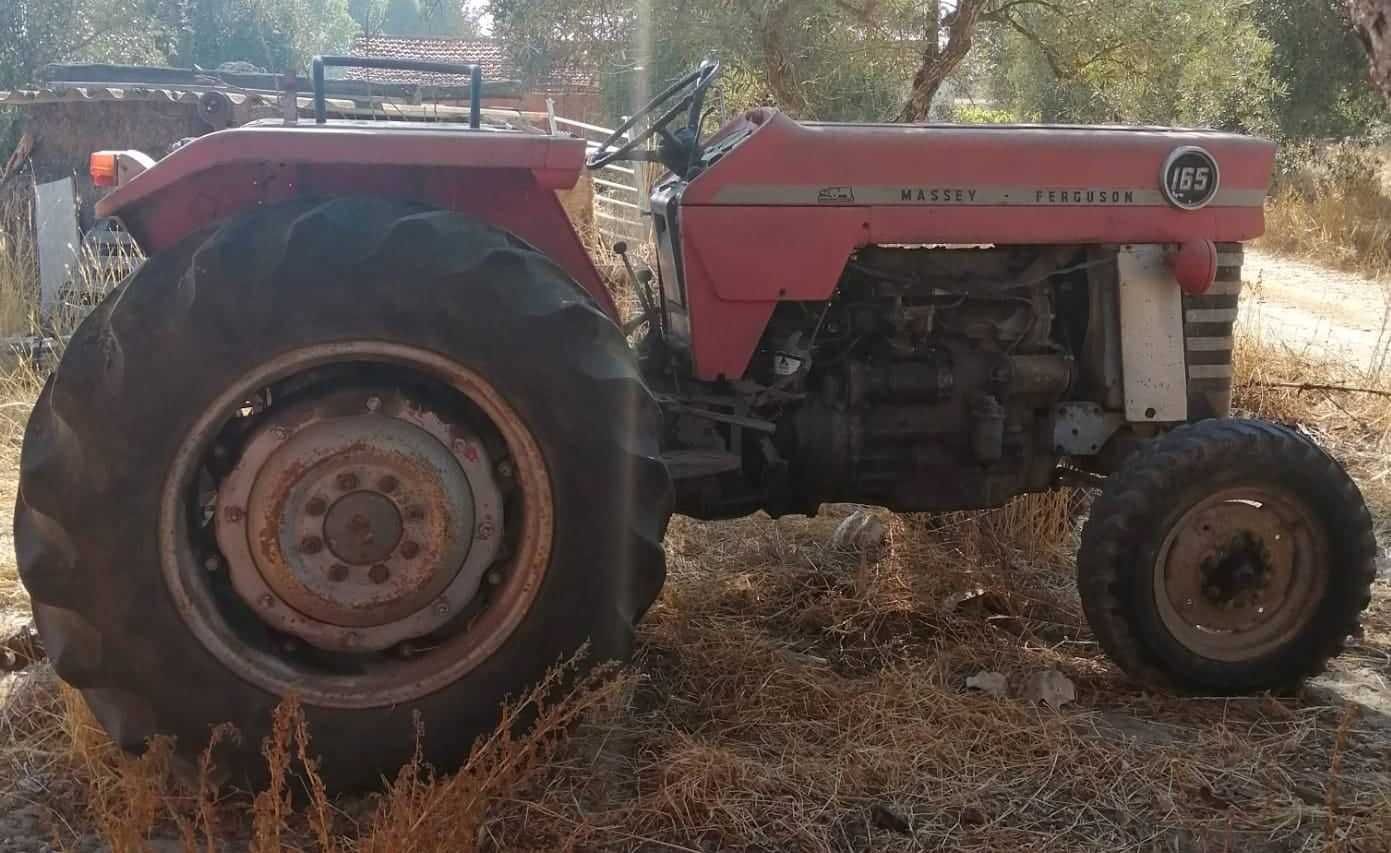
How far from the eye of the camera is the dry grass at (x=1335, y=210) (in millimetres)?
12273

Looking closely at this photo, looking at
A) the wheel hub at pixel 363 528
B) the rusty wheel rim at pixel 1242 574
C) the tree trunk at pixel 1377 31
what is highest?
the tree trunk at pixel 1377 31

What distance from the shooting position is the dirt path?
26.3 ft

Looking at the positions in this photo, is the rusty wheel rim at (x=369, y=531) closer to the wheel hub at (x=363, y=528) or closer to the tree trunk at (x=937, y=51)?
the wheel hub at (x=363, y=528)

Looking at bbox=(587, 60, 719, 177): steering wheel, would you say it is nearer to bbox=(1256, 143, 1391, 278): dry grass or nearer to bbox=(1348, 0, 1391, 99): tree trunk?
bbox=(1348, 0, 1391, 99): tree trunk

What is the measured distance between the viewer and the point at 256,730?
2.48 metres

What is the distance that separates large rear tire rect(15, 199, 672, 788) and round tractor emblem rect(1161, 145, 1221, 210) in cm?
180

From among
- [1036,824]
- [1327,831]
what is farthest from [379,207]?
[1327,831]

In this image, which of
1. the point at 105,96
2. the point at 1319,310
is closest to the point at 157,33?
the point at 105,96

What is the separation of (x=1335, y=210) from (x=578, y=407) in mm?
12997

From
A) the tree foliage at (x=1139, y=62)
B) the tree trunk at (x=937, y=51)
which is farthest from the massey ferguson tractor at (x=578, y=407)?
the tree foliage at (x=1139, y=62)

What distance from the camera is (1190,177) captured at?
3486mm

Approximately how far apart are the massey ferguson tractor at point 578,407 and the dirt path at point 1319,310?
3937 millimetres

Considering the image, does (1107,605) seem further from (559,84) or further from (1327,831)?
(559,84)

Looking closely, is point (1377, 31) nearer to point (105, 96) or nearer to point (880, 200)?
point (880, 200)
